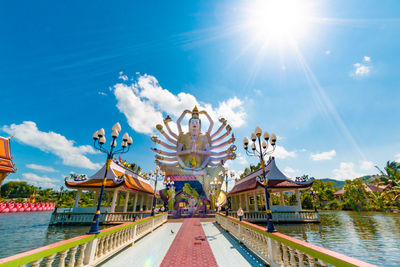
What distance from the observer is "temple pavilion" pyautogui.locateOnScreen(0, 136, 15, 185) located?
19.0 metres

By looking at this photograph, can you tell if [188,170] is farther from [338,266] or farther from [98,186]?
[338,266]

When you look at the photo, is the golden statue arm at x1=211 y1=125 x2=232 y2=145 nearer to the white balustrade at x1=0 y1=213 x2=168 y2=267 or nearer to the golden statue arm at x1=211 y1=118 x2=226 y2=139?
the golden statue arm at x1=211 y1=118 x2=226 y2=139

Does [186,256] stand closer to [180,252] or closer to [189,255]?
[189,255]

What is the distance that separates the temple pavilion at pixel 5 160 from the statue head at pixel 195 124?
2449cm

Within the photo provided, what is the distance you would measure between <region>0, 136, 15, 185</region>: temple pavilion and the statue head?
24492 mm

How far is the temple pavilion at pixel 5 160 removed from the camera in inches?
748

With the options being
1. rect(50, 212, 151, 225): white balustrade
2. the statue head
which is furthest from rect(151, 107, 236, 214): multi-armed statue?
rect(50, 212, 151, 225): white balustrade

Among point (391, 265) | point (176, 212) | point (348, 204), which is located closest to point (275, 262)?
point (391, 265)

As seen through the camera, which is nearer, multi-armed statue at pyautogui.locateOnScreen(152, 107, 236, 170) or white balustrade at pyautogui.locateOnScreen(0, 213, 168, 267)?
white balustrade at pyautogui.locateOnScreen(0, 213, 168, 267)

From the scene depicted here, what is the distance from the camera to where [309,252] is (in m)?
3.15

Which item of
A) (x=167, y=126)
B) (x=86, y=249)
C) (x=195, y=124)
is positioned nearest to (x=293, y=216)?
(x=86, y=249)

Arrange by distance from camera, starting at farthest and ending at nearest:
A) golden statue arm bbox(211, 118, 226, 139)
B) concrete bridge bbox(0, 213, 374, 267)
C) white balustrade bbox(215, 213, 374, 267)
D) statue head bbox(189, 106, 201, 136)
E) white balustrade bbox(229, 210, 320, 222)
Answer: golden statue arm bbox(211, 118, 226, 139)
statue head bbox(189, 106, 201, 136)
white balustrade bbox(229, 210, 320, 222)
concrete bridge bbox(0, 213, 374, 267)
white balustrade bbox(215, 213, 374, 267)

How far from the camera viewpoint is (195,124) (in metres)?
32.4

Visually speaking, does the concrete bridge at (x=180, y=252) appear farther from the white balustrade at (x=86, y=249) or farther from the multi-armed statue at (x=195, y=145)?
the multi-armed statue at (x=195, y=145)
